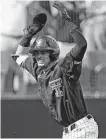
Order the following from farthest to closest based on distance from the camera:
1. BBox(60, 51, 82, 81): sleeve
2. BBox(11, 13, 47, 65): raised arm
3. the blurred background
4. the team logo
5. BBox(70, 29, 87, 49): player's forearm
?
the blurred background < BBox(11, 13, 47, 65): raised arm < the team logo < BBox(60, 51, 82, 81): sleeve < BBox(70, 29, 87, 49): player's forearm

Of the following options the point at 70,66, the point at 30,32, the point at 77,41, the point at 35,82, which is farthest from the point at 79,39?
the point at 35,82

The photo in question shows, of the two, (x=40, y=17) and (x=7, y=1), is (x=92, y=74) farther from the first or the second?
Result: (x=40, y=17)

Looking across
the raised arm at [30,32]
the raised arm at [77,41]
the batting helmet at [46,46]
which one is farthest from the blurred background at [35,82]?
the raised arm at [77,41]

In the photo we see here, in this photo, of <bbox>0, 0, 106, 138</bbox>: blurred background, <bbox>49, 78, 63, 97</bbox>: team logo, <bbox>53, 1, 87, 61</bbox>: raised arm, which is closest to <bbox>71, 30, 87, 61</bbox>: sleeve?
<bbox>53, 1, 87, 61</bbox>: raised arm

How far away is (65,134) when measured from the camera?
139 inches

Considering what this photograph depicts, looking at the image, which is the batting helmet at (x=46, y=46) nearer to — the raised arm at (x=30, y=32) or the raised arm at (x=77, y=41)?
the raised arm at (x=30, y=32)

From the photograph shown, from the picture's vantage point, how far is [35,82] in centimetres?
657

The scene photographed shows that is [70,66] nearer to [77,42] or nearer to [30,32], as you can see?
[77,42]

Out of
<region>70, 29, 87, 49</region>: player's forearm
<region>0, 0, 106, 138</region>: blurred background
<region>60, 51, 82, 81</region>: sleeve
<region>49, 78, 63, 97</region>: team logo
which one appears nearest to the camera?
<region>70, 29, 87, 49</region>: player's forearm

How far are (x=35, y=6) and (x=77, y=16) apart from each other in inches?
29.0

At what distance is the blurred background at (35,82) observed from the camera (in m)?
6.42

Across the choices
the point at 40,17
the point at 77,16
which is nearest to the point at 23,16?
the point at 77,16

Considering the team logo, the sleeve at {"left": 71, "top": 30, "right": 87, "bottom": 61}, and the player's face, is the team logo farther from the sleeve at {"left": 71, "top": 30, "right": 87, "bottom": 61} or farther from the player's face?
the sleeve at {"left": 71, "top": 30, "right": 87, "bottom": 61}

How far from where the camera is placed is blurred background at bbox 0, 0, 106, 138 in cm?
642
